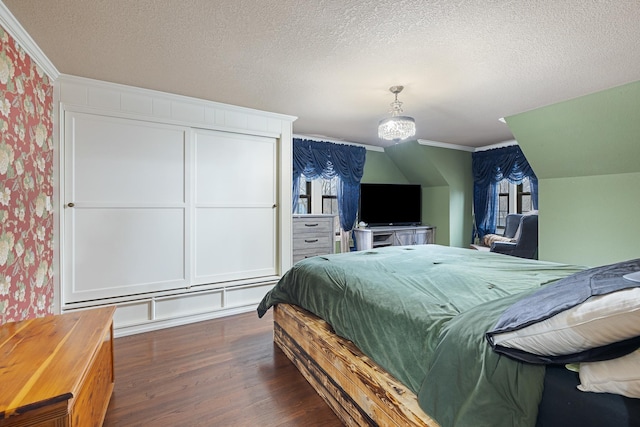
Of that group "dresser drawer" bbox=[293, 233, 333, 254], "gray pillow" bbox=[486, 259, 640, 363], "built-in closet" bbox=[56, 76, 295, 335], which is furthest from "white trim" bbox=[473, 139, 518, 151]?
"gray pillow" bbox=[486, 259, 640, 363]

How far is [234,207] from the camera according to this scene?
3314 mm

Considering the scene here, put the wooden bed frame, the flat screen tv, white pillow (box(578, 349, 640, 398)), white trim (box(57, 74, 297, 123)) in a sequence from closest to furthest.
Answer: white pillow (box(578, 349, 640, 398)) → the wooden bed frame → white trim (box(57, 74, 297, 123)) → the flat screen tv

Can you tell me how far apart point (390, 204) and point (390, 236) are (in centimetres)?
65

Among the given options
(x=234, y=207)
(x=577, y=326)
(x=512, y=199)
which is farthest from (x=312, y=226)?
(x=512, y=199)

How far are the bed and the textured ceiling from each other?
1.51m

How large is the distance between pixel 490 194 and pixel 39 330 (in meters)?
6.17

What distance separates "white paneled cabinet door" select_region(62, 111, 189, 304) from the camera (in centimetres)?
257

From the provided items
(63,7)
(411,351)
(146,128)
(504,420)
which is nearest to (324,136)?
(146,128)

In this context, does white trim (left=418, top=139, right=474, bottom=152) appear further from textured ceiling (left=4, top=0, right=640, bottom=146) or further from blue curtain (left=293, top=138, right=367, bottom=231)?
textured ceiling (left=4, top=0, right=640, bottom=146)

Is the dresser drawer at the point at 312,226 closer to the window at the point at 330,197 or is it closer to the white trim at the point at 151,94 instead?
the window at the point at 330,197

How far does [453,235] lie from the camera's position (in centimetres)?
560

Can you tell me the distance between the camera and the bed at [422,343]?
0.89 metres

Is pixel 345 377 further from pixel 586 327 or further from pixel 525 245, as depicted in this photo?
pixel 525 245

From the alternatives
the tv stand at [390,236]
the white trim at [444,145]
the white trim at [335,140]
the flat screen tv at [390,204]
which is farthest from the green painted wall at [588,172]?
the white trim at [335,140]
